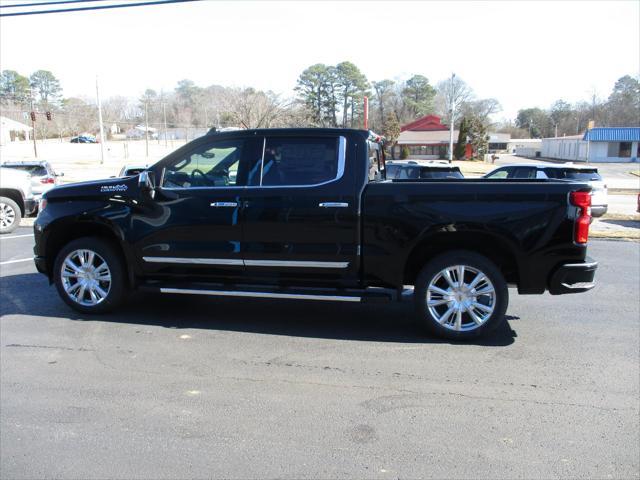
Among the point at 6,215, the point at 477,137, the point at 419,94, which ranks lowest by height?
the point at 6,215

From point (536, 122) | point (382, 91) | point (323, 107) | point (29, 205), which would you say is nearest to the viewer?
point (29, 205)

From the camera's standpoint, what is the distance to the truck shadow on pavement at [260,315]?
18.1 feet

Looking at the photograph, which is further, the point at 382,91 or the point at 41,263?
the point at 382,91

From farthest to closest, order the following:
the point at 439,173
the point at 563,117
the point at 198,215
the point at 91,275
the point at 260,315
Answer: the point at 563,117
the point at 439,173
the point at 260,315
the point at 91,275
the point at 198,215

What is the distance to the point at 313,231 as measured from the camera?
5332 millimetres

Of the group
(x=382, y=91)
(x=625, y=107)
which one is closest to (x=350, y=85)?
(x=382, y=91)

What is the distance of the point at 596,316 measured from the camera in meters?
6.16

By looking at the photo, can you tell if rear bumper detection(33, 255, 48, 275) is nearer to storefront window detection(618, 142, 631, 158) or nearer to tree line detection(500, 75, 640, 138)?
storefront window detection(618, 142, 631, 158)

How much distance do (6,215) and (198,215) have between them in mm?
9507

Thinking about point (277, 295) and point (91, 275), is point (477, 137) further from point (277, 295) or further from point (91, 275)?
point (91, 275)

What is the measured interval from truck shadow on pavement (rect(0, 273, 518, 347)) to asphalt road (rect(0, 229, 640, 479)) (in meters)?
0.03

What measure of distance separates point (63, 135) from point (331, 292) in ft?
334

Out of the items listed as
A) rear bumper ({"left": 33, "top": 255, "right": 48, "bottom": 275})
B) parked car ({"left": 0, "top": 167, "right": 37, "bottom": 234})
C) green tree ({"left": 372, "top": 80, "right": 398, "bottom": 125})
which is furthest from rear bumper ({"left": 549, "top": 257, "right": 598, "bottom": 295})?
green tree ({"left": 372, "top": 80, "right": 398, "bottom": 125})

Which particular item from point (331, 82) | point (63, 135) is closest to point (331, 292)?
point (331, 82)
